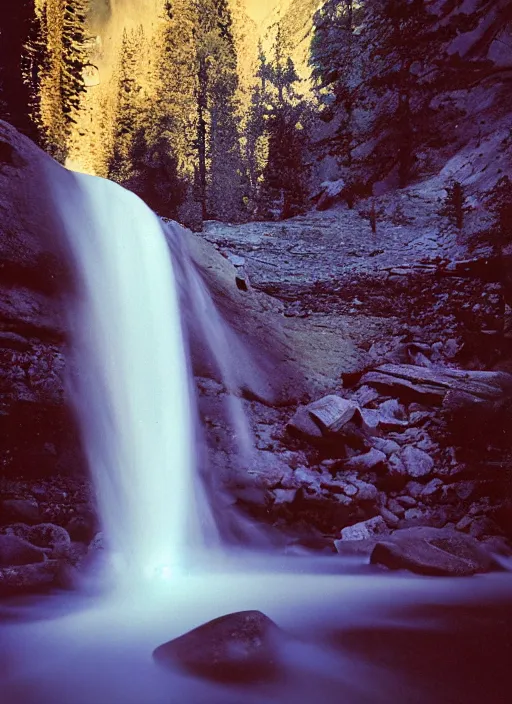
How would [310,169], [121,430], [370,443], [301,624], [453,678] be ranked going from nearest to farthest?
[453,678]
[301,624]
[121,430]
[370,443]
[310,169]

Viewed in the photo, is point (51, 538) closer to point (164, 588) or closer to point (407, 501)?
point (164, 588)

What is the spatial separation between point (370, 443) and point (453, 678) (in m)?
2.88

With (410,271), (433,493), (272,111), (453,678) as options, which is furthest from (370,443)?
(272,111)

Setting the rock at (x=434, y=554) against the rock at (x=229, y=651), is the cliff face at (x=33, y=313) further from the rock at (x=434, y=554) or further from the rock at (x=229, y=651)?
the rock at (x=434, y=554)

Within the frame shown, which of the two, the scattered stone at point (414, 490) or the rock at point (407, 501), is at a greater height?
the scattered stone at point (414, 490)

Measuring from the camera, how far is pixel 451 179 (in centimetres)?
972

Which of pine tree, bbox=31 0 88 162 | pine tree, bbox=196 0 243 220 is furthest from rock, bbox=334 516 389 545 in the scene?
pine tree, bbox=196 0 243 220

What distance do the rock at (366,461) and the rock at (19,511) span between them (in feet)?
8.77

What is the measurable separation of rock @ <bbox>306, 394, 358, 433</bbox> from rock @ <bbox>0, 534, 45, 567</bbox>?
2672 mm

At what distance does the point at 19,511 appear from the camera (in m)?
3.66

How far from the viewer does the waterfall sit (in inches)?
155

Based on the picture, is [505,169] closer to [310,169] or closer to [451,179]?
[451,179]


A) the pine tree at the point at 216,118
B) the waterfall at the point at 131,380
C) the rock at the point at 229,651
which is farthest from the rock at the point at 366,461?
the pine tree at the point at 216,118

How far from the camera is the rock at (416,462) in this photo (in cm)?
461
